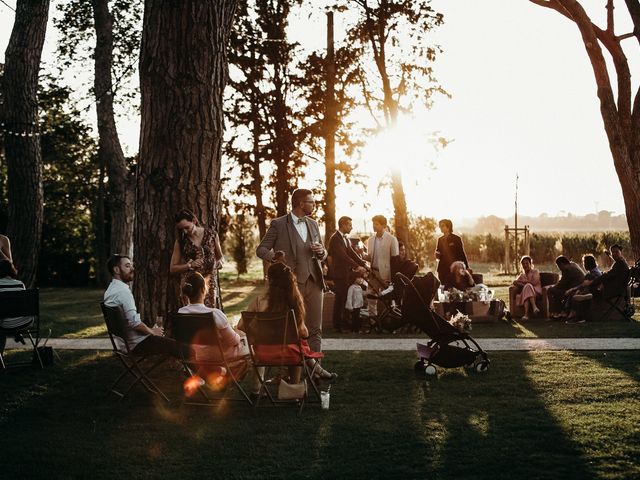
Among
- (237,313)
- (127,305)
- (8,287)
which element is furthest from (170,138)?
(237,313)

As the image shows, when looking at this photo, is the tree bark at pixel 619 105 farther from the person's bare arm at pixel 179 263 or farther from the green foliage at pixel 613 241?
the green foliage at pixel 613 241

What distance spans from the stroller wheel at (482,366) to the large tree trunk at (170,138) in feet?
11.8

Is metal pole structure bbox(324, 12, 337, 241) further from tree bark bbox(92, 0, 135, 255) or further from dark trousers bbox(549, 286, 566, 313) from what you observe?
dark trousers bbox(549, 286, 566, 313)

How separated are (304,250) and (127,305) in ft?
6.55

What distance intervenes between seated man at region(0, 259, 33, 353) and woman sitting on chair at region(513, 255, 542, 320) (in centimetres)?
945

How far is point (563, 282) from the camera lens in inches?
608

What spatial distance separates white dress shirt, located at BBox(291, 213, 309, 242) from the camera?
8.81 meters

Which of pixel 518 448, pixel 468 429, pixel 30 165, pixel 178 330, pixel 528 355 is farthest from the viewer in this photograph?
pixel 30 165

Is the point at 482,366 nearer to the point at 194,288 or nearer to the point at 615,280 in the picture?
the point at 194,288

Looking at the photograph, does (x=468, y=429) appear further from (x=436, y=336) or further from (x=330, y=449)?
(x=436, y=336)

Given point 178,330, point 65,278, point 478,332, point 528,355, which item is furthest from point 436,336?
point 65,278

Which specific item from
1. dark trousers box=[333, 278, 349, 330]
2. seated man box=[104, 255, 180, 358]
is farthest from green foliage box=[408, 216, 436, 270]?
seated man box=[104, 255, 180, 358]

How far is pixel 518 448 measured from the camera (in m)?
6.03

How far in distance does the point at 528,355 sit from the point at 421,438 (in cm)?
454
